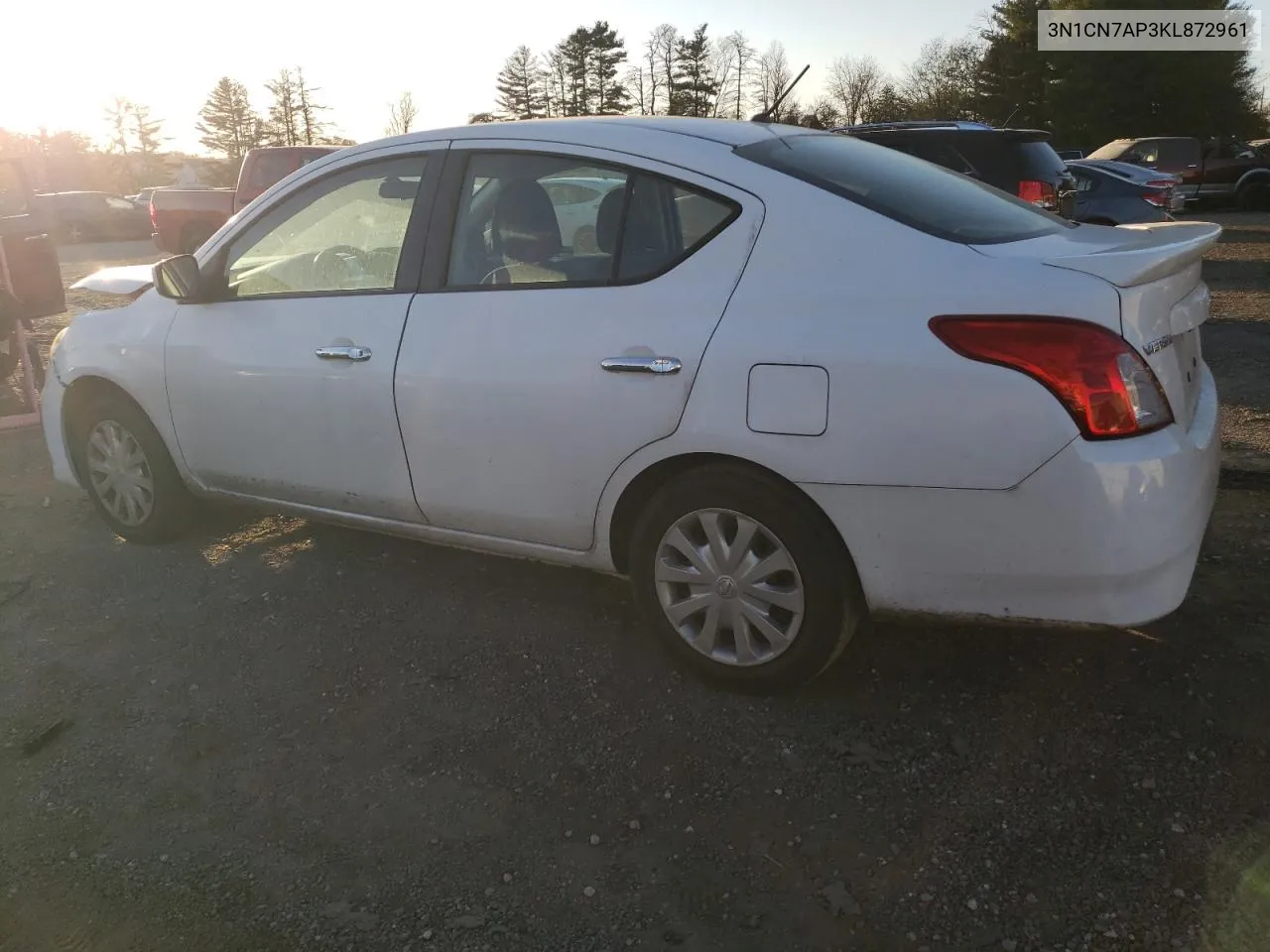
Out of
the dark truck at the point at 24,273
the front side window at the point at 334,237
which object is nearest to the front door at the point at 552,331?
the front side window at the point at 334,237

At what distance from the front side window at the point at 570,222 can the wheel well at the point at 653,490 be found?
57 cm

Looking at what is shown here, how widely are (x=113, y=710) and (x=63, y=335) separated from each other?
7.07 feet

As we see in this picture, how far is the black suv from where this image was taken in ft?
31.2

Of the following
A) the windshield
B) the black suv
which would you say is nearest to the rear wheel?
the windshield

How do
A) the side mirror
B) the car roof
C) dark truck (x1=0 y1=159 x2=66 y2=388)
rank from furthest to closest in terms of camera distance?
dark truck (x1=0 y1=159 x2=66 y2=388)
the side mirror
the car roof

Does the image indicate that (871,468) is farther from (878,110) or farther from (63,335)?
(878,110)

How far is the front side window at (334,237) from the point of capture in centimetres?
365

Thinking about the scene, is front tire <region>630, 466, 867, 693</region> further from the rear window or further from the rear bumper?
the rear window

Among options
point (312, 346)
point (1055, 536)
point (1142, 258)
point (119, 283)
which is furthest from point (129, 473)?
point (1142, 258)

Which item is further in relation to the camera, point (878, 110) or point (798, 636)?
point (878, 110)

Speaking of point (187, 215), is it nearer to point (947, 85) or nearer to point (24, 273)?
point (24, 273)

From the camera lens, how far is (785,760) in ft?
9.21

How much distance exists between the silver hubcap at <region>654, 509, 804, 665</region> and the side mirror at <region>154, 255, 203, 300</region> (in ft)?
7.52

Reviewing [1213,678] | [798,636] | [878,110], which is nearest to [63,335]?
[798,636]
